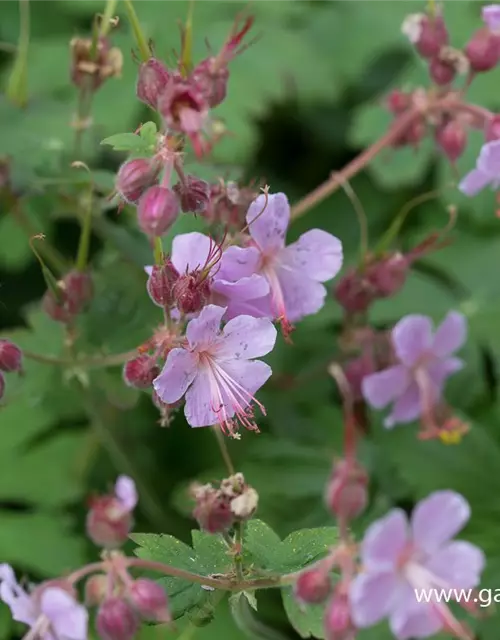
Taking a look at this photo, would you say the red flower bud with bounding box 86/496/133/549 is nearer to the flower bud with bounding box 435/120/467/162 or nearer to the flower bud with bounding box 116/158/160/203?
the flower bud with bounding box 116/158/160/203

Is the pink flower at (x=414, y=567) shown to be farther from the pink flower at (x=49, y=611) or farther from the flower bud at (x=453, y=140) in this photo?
the flower bud at (x=453, y=140)

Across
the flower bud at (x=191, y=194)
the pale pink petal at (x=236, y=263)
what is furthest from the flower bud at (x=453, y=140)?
the flower bud at (x=191, y=194)

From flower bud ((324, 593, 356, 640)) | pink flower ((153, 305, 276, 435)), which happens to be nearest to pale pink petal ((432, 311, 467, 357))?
pink flower ((153, 305, 276, 435))

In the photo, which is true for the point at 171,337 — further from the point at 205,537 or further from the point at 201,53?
the point at 201,53

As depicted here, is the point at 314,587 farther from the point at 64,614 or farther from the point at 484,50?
the point at 484,50

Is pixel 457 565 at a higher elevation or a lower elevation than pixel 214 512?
lower

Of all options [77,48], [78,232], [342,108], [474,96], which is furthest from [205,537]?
[342,108]

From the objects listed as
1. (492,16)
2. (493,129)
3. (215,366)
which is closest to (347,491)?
(215,366)
